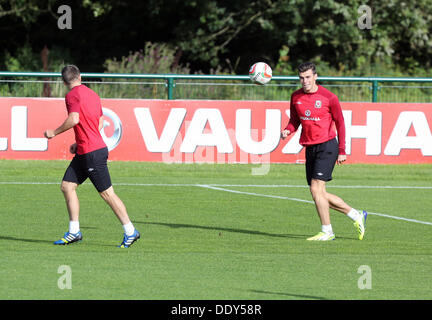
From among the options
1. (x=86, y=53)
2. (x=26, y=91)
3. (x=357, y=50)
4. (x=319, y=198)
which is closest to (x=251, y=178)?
(x=26, y=91)

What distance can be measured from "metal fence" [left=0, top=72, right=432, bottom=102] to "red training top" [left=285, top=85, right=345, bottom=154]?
1000cm

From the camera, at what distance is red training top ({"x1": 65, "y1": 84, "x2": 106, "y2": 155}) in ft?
34.1

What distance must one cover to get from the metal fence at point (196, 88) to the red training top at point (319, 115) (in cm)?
1000

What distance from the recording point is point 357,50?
1313 inches

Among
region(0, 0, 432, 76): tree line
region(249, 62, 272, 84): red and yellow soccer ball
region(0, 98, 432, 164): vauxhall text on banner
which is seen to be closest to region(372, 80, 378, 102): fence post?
region(0, 98, 432, 164): vauxhall text on banner

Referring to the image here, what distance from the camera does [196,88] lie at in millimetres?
22000

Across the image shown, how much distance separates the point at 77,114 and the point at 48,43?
3023 centimetres

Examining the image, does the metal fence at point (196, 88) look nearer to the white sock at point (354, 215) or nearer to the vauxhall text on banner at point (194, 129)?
the vauxhall text on banner at point (194, 129)

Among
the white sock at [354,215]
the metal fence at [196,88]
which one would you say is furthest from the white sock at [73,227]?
the metal fence at [196,88]

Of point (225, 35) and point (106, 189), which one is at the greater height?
point (225, 35)

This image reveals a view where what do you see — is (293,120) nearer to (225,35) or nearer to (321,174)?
(321,174)

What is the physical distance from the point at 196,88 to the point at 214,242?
36.5 ft

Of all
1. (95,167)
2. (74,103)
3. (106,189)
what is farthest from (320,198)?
(74,103)

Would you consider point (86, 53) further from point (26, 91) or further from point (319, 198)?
point (319, 198)
